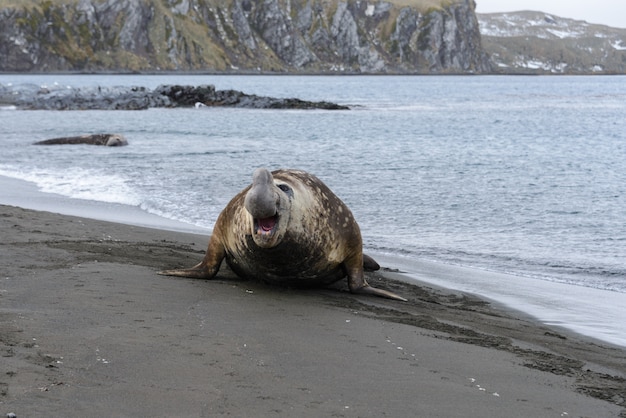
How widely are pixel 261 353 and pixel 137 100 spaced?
63318 mm

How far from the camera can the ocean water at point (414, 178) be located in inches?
527

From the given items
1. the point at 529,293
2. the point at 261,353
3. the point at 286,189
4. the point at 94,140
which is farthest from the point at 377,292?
the point at 94,140

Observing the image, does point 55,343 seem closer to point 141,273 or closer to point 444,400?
point 444,400

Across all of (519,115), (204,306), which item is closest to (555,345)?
(204,306)

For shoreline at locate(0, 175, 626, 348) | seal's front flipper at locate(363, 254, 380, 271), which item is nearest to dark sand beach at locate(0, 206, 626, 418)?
shoreline at locate(0, 175, 626, 348)

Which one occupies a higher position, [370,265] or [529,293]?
[370,265]

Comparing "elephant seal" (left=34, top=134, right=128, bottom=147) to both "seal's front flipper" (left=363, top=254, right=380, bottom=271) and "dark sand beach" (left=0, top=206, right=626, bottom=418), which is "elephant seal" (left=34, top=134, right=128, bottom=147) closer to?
"seal's front flipper" (left=363, top=254, right=380, bottom=271)

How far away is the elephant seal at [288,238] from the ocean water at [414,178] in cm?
278

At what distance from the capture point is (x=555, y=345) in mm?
7207

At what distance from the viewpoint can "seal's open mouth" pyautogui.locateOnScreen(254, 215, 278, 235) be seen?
7.57 metres

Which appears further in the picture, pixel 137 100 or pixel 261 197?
pixel 137 100

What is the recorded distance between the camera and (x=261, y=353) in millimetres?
5578

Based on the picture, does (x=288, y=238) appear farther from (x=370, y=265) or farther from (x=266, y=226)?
(x=370, y=265)

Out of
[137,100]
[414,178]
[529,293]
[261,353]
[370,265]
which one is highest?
[261,353]
